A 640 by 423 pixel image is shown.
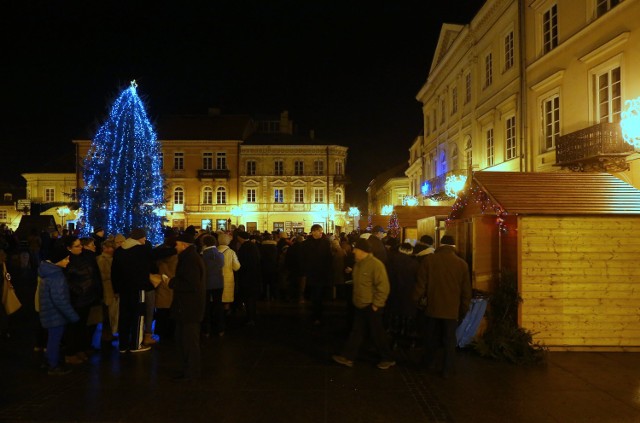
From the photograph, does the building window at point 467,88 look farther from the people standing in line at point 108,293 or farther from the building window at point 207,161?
the building window at point 207,161

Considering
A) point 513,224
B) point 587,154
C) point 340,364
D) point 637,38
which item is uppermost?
point 637,38

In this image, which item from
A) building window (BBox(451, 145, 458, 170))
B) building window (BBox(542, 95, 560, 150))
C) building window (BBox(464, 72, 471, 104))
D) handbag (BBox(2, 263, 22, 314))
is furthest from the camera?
building window (BBox(451, 145, 458, 170))

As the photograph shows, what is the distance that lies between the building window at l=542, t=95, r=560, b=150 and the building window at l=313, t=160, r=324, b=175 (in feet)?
124

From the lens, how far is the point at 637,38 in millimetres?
12742

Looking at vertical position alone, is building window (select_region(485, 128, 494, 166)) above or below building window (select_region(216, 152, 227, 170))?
below

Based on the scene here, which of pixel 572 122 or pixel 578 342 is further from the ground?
pixel 572 122

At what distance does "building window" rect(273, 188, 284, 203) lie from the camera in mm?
55281

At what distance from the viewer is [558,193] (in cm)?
924

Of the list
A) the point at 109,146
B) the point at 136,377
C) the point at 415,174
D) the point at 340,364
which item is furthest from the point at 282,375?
the point at 415,174

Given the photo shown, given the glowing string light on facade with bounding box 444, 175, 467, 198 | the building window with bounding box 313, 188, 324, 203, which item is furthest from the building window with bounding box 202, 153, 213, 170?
the glowing string light on facade with bounding box 444, 175, 467, 198

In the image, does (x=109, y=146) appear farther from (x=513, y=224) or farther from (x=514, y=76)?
(x=513, y=224)

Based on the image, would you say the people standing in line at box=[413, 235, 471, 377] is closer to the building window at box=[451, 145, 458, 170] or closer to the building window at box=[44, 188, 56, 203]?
the building window at box=[451, 145, 458, 170]

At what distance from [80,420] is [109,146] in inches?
741

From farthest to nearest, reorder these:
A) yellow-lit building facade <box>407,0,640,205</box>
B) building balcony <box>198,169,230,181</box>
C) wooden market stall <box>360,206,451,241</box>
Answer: building balcony <box>198,169,230,181</box>, wooden market stall <box>360,206,451,241</box>, yellow-lit building facade <box>407,0,640,205</box>
